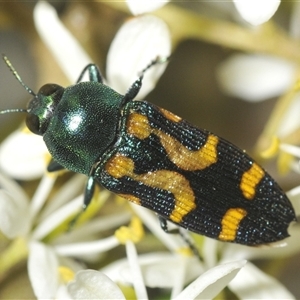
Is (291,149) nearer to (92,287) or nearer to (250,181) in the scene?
(250,181)

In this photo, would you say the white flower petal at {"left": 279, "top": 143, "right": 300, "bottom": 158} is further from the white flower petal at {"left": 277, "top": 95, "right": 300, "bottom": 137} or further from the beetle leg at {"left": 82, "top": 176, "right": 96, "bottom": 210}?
the beetle leg at {"left": 82, "top": 176, "right": 96, "bottom": 210}

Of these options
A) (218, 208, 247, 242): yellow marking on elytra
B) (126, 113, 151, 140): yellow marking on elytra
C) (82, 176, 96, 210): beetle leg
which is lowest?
(218, 208, 247, 242): yellow marking on elytra

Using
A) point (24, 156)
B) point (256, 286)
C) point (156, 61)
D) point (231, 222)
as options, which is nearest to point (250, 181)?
point (231, 222)

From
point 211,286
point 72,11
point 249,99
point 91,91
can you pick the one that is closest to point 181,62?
point 249,99

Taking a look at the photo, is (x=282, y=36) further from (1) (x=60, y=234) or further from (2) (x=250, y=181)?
(1) (x=60, y=234)

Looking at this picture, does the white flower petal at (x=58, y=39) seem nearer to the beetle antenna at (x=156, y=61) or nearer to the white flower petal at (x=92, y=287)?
the beetle antenna at (x=156, y=61)

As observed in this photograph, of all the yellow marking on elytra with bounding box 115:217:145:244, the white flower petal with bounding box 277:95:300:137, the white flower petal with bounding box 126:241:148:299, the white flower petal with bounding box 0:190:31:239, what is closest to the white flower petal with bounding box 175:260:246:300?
the white flower petal with bounding box 126:241:148:299
